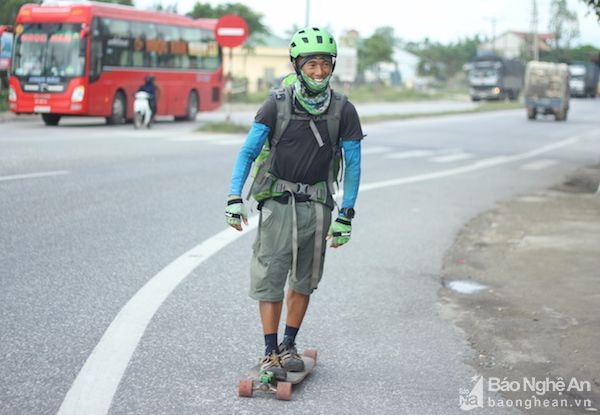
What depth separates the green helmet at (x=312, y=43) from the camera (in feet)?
15.8

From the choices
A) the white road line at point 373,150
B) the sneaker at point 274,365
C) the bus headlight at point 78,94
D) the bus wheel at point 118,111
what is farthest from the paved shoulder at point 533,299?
the bus wheel at point 118,111

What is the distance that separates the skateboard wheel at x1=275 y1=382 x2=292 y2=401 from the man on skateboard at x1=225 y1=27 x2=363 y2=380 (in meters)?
0.14

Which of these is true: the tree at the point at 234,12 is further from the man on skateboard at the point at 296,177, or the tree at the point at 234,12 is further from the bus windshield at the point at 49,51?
the man on skateboard at the point at 296,177

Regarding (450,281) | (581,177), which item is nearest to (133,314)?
(450,281)

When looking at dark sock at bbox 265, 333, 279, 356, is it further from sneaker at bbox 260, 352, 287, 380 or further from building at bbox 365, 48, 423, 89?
building at bbox 365, 48, 423, 89

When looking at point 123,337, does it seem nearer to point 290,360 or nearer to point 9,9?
point 290,360

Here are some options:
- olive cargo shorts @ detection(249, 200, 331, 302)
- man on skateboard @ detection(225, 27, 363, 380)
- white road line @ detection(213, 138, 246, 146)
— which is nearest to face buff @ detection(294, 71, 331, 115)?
man on skateboard @ detection(225, 27, 363, 380)

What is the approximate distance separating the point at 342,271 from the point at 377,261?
2.08 feet

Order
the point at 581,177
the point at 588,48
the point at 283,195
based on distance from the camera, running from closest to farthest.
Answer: the point at 283,195
the point at 581,177
the point at 588,48

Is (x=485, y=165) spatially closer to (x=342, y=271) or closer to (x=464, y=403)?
(x=342, y=271)

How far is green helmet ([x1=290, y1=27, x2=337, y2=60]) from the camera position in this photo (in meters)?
4.82

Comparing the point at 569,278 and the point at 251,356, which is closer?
the point at 251,356

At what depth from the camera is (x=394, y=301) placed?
7238 mm

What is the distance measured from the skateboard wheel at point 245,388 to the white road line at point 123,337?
60 cm
